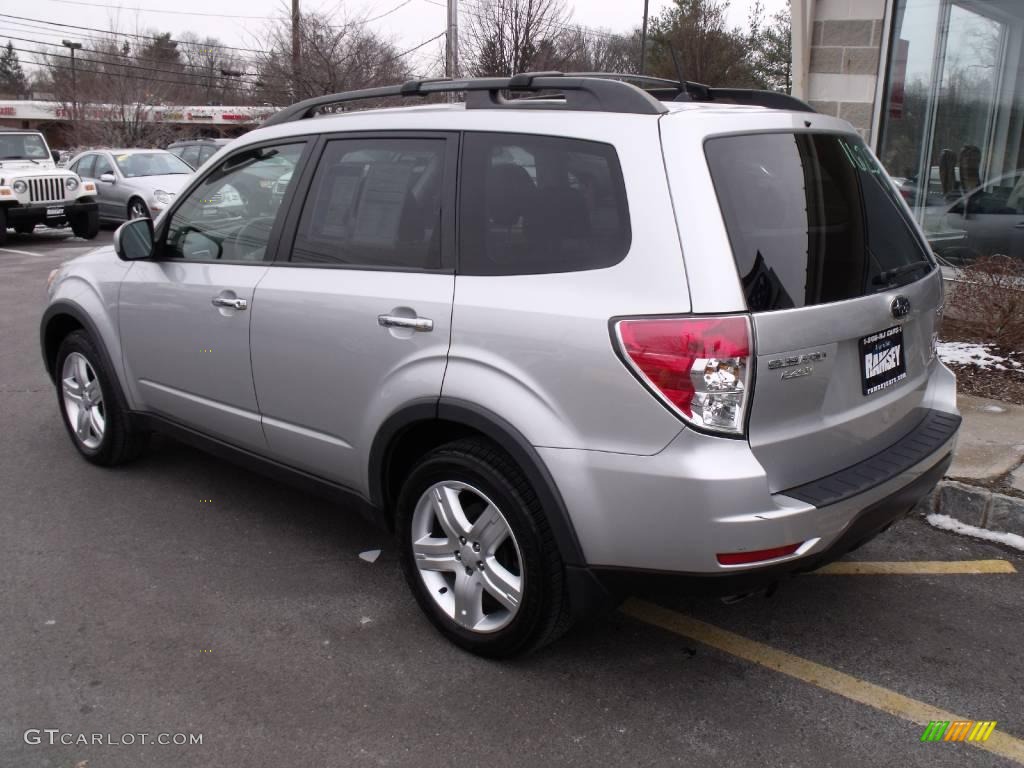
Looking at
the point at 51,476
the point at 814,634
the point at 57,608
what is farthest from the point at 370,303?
the point at 51,476

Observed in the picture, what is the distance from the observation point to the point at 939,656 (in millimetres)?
3238

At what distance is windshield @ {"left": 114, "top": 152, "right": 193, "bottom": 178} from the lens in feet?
58.5

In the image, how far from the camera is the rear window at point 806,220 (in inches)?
104

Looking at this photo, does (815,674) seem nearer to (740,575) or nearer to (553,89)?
(740,575)

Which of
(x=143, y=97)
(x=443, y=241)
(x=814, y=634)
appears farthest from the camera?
(x=143, y=97)

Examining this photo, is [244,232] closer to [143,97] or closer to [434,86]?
[434,86]

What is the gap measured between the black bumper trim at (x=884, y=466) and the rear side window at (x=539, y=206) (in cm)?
91

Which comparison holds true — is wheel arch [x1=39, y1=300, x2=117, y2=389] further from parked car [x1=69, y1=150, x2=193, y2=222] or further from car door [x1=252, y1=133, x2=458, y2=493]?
parked car [x1=69, y1=150, x2=193, y2=222]

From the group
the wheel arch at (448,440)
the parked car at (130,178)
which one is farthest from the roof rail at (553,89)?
the parked car at (130,178)

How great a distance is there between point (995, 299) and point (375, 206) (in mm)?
5253

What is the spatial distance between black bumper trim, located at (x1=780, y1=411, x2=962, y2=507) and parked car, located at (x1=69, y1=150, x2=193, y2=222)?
16.0m

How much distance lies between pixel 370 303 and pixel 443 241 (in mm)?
362

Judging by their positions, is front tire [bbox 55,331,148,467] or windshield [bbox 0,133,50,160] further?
windshield [bbox 0,133,50,160]

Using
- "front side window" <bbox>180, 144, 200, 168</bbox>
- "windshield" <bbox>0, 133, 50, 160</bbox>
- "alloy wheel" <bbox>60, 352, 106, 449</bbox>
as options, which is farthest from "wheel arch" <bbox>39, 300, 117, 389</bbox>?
"front side window" <bbox>180, 144, 200, 168</bbox>
